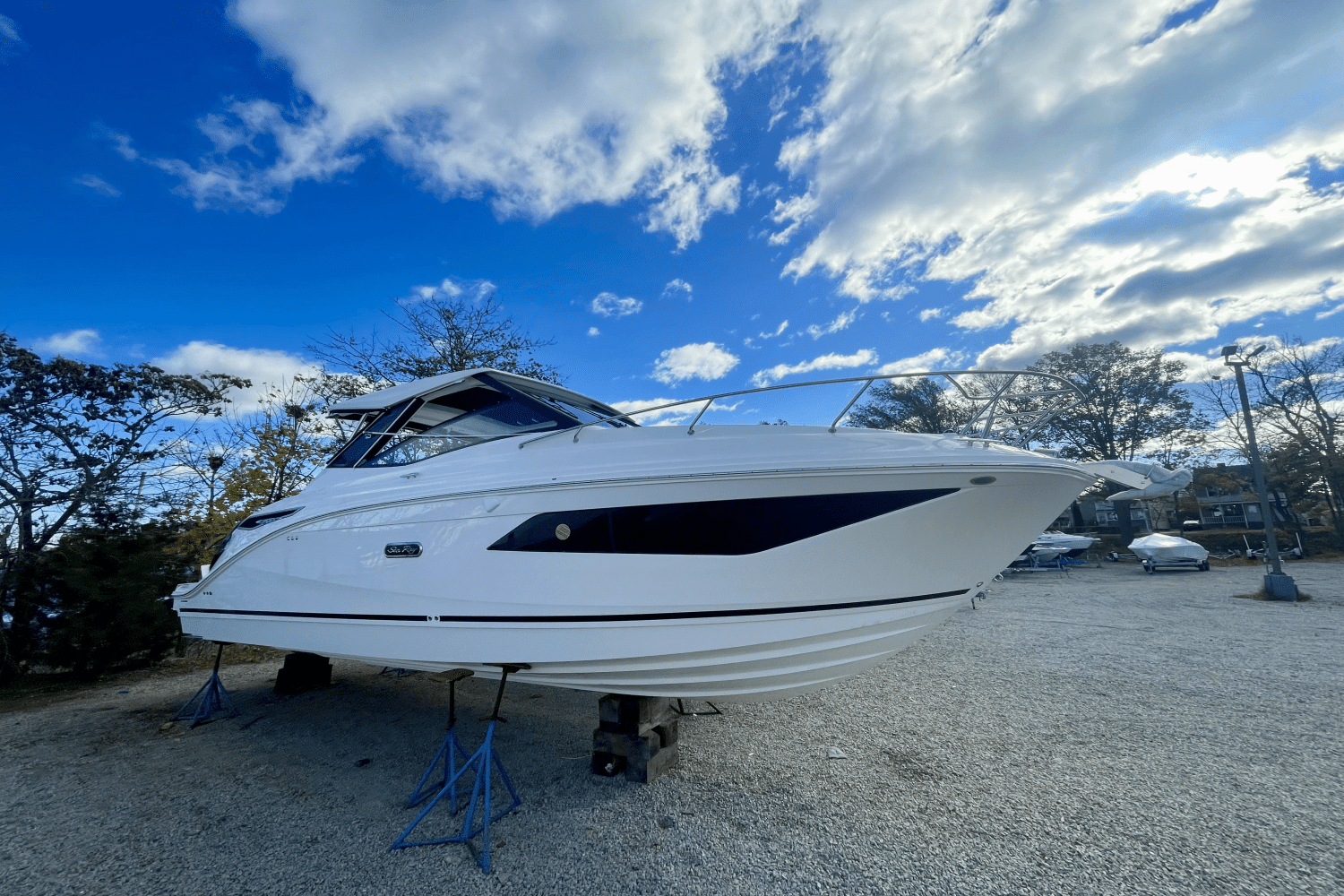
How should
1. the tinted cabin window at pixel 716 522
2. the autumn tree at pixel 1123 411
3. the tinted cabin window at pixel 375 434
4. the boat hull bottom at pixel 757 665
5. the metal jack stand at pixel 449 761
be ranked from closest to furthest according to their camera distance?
the tinted cabin window at pixel 716 522
the boat hull bottom at pixel 757 665
the metal jack stand at pixel 449 761
the tinted cabin window at pixel 375 434
the autumn tree at pixel 1123 411

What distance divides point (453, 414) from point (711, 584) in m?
2.71

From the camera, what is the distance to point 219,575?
4.69 meters

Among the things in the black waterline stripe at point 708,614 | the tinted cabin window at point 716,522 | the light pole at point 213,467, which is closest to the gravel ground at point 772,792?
the black waterline stripe at point 708,614

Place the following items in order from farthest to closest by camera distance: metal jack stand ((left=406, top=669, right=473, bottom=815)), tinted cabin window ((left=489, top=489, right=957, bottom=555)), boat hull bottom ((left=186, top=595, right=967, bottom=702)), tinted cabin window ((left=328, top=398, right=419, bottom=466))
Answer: tinted cabin window ((left=328, top=398, right=419, bottom=466))
metal jack stand ((left=406, top=669, right=473, bottom=815))
boat hull bottom ((left=186, top=595, right=967, bottom=702))
tinted cabin window ((left=489, top=489, right=957, bottom=555))

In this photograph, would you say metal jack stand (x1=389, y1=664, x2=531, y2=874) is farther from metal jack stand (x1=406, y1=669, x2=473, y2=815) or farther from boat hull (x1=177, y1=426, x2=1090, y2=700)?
boat hull (x1=177, y1=426, x2=1090, y2=700)

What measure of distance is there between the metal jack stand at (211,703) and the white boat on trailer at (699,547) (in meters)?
3.03

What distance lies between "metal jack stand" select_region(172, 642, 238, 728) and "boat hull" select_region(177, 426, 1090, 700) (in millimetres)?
3411

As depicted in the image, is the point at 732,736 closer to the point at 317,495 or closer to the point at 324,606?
the point at 324,606

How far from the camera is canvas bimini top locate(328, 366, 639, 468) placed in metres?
3.88

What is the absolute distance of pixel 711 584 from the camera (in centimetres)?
281

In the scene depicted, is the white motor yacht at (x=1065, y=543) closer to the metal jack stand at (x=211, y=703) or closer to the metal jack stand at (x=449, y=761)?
the metal jack stand at (x=449, y=761)

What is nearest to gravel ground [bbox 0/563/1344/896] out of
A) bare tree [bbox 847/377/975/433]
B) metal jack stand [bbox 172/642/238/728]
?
metal jack stand [bbox 172/642/238/728]

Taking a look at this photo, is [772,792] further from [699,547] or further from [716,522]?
[716,522]

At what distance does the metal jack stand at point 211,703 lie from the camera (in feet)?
17.0
